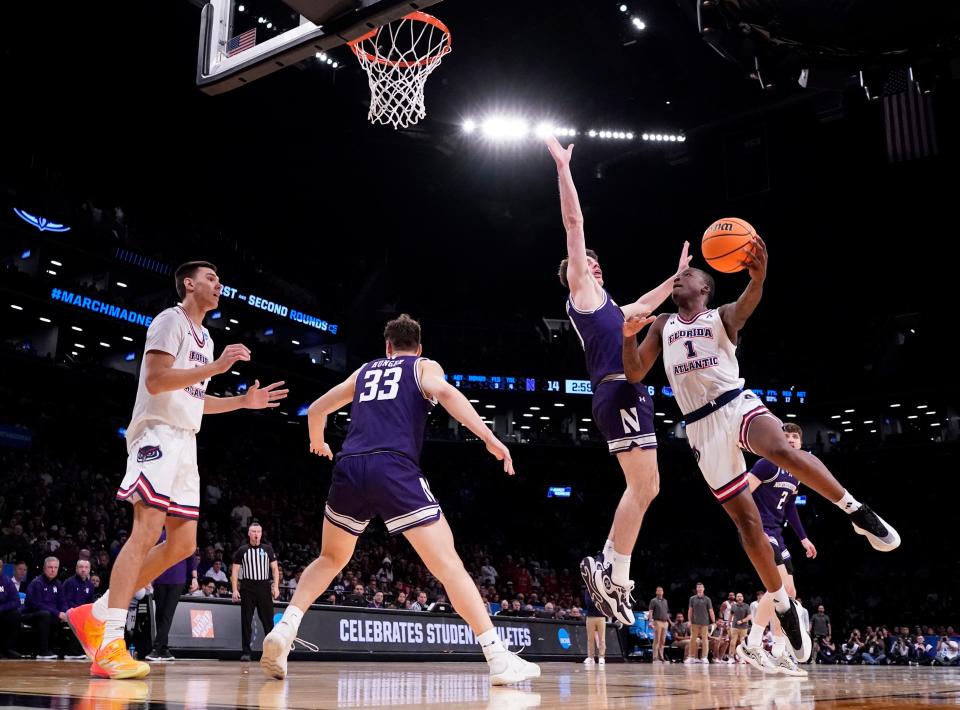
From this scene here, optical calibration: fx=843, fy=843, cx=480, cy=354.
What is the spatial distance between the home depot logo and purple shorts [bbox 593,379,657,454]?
22.9 ft

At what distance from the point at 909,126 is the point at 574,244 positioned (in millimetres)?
17275

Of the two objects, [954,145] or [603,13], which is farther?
[954,145]

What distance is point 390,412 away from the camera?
4773 millimetres

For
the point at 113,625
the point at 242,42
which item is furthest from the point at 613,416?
the point at 242,42

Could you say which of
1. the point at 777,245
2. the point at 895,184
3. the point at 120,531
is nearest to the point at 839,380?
the point at 777,245

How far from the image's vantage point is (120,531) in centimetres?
1895

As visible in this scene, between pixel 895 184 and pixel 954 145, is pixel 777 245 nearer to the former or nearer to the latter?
pixel 895 184

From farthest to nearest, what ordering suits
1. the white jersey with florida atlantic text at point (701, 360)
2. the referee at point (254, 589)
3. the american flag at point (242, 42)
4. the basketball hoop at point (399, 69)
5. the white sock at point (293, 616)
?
the referee at point (254, 589), the basketball hoop at point (399, 69), the american flag at point (242, 42), the white jersey with florida atlantic text at point (701, 360), the white sock at point (293, 616)

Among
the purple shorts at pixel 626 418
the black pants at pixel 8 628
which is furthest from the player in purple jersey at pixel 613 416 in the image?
the black pants at pixel 8 628

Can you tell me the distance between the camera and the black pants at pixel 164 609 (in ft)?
30.6

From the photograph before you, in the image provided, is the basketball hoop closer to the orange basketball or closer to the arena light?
the orange basketball

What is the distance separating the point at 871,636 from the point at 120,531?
69.7 feet

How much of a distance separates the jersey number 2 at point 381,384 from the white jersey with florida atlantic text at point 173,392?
121 centimetres

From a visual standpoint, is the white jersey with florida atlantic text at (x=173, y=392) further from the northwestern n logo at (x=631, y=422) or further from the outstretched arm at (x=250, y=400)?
the northwestern n logo at (x=631, y=422)
